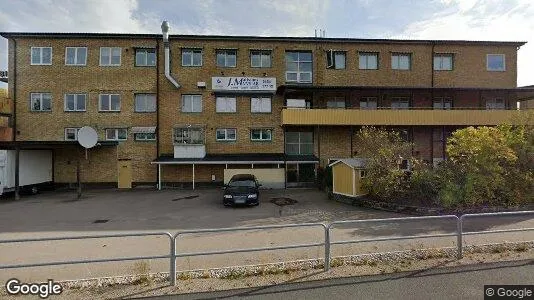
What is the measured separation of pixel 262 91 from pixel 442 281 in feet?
63.6

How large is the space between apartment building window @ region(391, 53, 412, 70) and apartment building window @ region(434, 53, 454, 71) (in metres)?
2.16

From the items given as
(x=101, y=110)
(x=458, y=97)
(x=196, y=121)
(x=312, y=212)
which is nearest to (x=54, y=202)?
(x=101, y=110)

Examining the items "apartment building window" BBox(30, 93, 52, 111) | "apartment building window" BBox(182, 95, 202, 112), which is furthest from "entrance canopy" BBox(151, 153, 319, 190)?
"apartment building window" BBox(30, 93, 52, 111)

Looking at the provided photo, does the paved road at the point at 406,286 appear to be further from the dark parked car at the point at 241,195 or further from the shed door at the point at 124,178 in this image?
the shed door at the point at 124,178

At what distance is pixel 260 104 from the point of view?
75.6ft

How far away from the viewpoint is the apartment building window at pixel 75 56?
72.8ft

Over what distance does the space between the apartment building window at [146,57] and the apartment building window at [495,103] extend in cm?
2645

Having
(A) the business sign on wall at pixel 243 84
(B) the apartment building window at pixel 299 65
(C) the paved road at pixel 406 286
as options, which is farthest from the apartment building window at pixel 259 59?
(C) the paved road at pixel 406 286

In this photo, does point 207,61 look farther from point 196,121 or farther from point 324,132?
point 324,132

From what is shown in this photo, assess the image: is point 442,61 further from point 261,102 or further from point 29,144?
point 29,144

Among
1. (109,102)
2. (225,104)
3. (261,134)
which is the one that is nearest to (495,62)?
(261,134)

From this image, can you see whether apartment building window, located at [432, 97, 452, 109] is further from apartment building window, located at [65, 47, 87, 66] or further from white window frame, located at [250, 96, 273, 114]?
apartment building window, located at [65, 47, 87, 66]

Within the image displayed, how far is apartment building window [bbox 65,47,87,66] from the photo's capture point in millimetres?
22188

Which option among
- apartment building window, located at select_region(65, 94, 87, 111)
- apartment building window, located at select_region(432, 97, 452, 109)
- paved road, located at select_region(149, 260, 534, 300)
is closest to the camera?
paved road, located at select_region(149, 260, 534, 300)
